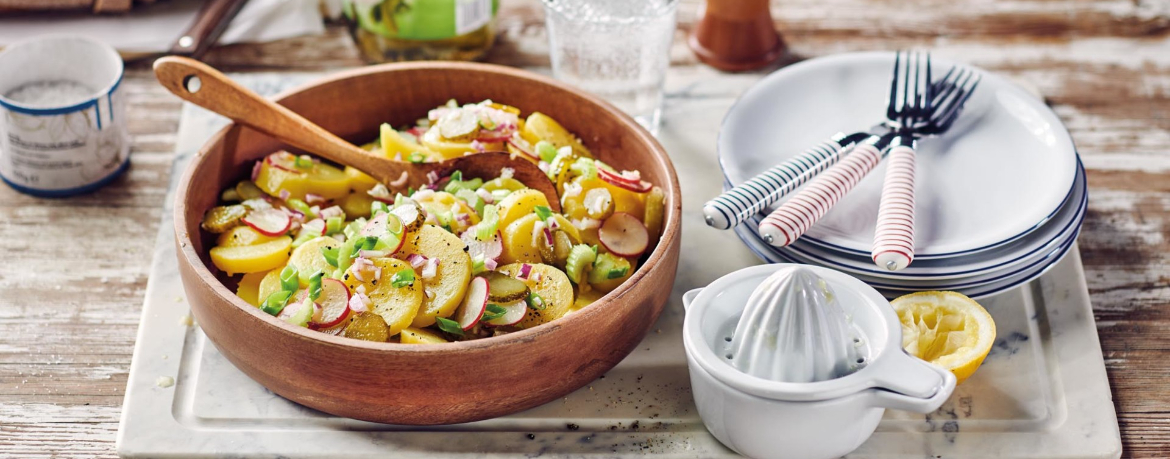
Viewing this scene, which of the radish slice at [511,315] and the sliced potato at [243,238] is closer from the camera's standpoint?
the radish slice at [511,315]

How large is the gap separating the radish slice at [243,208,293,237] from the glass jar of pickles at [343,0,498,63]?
638mm

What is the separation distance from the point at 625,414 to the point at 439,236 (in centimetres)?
34

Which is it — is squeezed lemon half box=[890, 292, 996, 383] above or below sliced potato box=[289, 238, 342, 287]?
above

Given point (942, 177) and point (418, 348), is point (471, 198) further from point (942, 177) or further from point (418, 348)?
point (942, 177)

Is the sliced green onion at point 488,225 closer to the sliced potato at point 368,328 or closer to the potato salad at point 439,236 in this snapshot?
the potato salad at point 439,236

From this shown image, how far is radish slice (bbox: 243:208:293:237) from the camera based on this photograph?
4.86 feet

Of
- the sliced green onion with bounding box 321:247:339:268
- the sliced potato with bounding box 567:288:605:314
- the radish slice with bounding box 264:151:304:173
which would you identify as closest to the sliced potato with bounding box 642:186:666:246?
the sliced potato with bounding box 567:288:605:314

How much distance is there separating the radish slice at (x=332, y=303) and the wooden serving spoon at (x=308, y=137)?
0.95 feet

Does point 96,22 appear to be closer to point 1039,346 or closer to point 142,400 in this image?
point 142,400

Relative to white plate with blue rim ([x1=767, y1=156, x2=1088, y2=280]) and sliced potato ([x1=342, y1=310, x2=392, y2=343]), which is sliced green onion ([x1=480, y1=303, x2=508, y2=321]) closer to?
sliced potato ([x1=342, y1=310, x2=392, y2=343])

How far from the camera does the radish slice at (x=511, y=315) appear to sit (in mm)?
1335

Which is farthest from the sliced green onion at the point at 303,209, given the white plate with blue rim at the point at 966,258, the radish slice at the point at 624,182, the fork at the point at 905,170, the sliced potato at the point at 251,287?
the fork at the point at 905,170

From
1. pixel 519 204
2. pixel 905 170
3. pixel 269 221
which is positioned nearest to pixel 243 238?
pixel 269 221

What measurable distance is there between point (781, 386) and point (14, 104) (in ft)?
4.17
